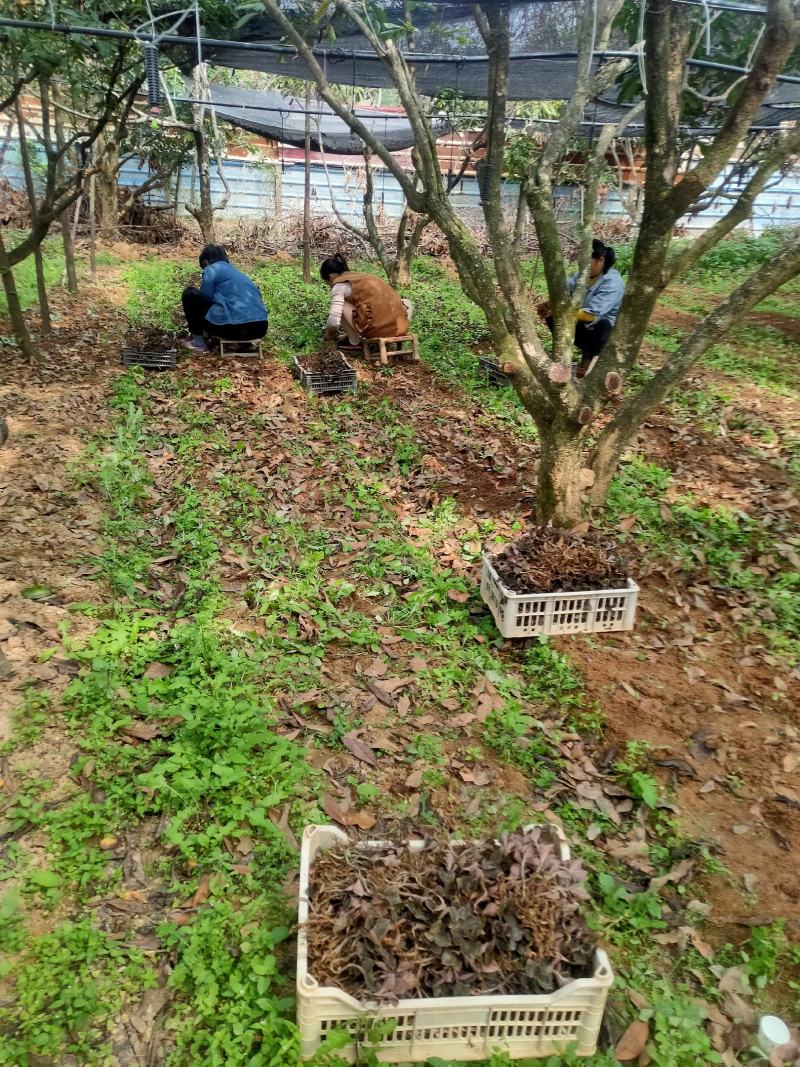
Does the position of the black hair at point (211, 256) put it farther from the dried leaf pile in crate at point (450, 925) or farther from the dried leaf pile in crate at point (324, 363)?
the dried leaf pile in crate at point (450, 925)

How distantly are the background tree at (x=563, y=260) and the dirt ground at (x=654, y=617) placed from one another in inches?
34.0

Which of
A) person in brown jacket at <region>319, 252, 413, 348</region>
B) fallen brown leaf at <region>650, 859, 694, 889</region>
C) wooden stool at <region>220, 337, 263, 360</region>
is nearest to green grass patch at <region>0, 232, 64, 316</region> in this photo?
wooden stool at <region>220, 337, 263, 360</region>

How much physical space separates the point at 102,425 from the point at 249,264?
10067 mm

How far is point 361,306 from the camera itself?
8227mm

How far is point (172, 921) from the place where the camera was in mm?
2496

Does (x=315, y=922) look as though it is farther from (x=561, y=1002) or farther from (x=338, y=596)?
(x=338, y=596)

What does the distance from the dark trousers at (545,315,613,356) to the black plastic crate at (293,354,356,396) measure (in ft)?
6.92

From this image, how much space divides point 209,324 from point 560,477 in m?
5.32

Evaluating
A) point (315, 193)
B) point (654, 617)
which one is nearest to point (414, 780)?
point (654, 617)

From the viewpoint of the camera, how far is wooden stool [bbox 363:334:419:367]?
841cm

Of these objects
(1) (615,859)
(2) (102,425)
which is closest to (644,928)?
(1) (615,859)

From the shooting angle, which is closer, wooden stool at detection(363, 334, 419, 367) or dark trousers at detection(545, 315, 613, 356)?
dark trousers at detection(545, 315, 613, 356)

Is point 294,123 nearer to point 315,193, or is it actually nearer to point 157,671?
point 315,193

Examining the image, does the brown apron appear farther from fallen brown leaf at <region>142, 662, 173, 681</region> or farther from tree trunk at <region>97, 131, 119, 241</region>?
tree trunk at <region>97, 131, 119, 241</region>
